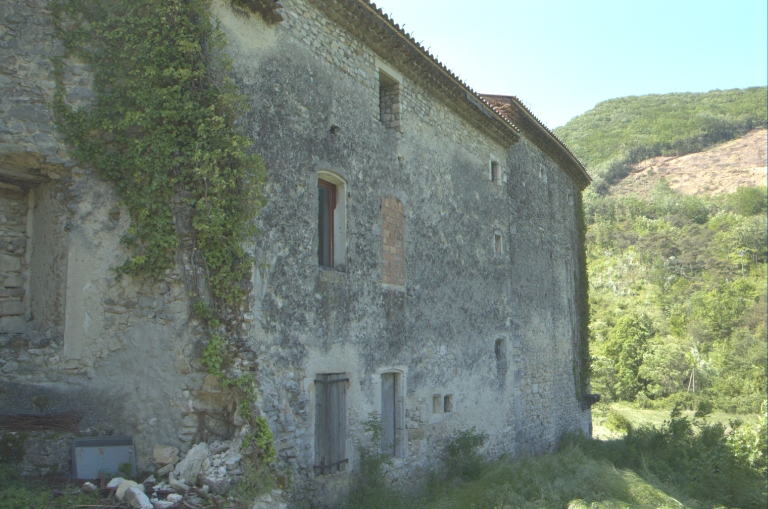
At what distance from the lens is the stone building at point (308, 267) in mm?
7211

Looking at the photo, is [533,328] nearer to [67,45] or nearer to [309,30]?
[309,30]

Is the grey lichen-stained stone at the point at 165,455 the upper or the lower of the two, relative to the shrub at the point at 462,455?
upper

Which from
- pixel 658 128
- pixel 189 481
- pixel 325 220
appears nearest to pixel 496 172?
pixel 325 220

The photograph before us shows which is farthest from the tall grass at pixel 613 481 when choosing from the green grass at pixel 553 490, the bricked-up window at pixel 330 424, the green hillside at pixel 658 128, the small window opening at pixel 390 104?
the green hillside at pixel 658 128

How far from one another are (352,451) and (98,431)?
349 cm

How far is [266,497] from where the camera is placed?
271 inches

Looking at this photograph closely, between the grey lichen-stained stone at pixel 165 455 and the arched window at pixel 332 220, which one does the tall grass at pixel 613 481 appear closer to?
the grey lichen-stained stone at pixel 165 455

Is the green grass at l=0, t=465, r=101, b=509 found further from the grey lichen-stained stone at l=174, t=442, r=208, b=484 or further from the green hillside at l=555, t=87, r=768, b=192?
the green hillside at l=555, t=87, r=768, b=192

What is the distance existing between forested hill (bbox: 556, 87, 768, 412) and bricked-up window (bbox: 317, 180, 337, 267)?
31992mm

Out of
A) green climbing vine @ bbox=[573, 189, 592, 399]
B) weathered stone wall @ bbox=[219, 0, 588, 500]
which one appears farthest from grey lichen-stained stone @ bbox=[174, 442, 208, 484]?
green climbing vine @ bbox=[573, 189, 592, 399]

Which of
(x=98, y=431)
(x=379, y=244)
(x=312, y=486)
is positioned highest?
(x=379, y=244)

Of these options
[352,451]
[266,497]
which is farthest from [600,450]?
[266,497]

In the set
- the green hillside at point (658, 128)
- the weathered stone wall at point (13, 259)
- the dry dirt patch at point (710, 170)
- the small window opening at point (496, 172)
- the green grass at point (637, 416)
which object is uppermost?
the green hillside at point (658, 128)

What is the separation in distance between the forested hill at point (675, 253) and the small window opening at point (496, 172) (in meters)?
26.2
